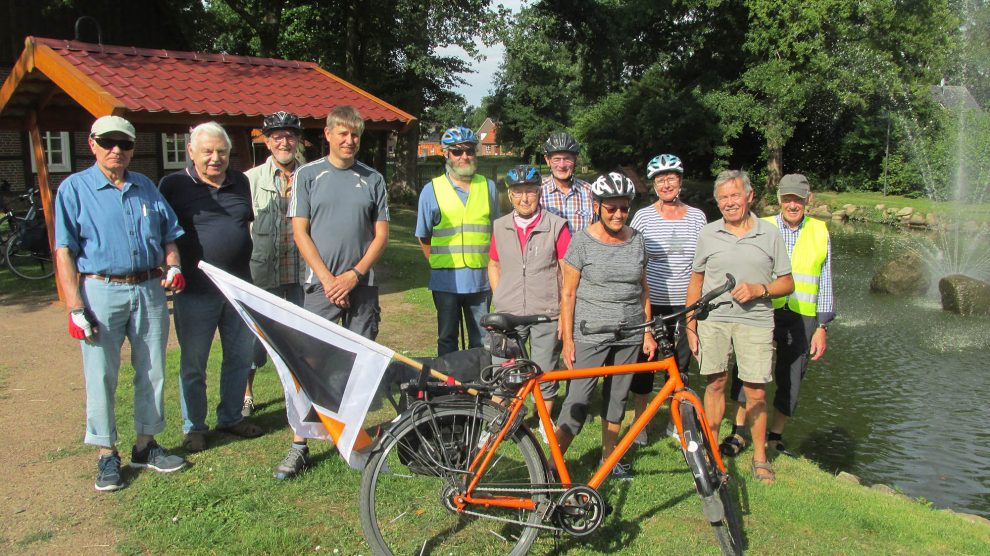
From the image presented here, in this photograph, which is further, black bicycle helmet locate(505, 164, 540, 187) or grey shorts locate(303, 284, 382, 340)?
black bicycle helmet locate(505, 164, 540, 187)

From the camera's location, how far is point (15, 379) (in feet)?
21.6

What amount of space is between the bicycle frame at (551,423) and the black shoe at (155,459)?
2042 mm

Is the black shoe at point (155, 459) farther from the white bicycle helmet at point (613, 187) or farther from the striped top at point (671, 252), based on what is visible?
the striped top at point (671, 252)

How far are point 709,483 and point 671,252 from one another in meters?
1.99

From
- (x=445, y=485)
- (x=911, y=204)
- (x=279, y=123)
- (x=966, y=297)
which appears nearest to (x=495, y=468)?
(x=445, y=485)

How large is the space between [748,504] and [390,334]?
502 cm

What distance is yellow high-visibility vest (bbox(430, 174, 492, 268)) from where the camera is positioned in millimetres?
5195

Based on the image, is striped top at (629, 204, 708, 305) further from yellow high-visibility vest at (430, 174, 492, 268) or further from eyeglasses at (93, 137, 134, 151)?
eyeglasses at (93, 137, 134, 151)

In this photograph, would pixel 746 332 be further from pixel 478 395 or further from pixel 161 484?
pixel 161 484

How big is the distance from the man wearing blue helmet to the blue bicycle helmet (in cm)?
A: 45

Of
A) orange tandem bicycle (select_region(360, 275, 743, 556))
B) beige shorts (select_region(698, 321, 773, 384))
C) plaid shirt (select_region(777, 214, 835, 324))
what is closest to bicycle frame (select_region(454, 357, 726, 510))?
orange tandem bicycle (select_region(360, 275, 743, 556))

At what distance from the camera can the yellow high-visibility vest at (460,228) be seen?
5195 millimetres

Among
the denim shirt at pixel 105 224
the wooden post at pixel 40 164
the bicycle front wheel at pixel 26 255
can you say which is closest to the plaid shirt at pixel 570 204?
the denim shirt at pixel 105 224

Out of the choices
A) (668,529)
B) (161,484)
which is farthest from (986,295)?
(161,484)
